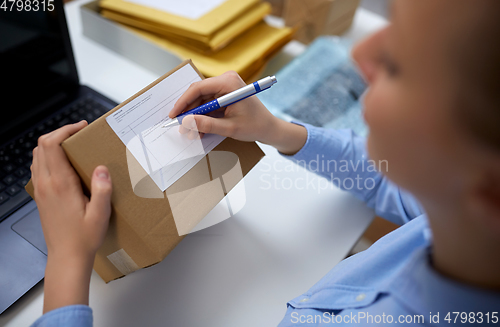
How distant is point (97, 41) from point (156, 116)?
0.56m

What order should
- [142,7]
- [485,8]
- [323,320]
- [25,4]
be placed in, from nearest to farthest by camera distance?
[485,8]
[323,320]
[25,4]
[142,7]

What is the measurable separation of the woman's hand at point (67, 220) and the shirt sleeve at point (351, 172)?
1.06 ft

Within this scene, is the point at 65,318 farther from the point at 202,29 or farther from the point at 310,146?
the point at 202,29

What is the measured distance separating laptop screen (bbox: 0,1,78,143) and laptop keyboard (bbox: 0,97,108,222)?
0.09ft

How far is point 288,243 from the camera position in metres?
0.51

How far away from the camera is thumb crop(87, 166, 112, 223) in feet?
1.13

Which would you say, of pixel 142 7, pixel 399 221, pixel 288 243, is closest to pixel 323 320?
pixel 288 243

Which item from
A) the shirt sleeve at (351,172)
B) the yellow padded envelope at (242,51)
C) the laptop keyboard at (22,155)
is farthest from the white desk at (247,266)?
the yellow padded envelope at (242,51)

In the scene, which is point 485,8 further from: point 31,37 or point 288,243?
point 31,37

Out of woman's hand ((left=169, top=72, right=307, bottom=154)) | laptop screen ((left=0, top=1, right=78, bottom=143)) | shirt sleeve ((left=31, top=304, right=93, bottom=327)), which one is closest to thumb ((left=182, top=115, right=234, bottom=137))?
woman's hand ((left=169, top=72, right=307, bottom=154))

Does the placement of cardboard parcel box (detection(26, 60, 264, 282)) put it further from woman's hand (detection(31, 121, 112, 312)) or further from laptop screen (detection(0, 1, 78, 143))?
laptop screen (detection(0, 1, 78, 143))

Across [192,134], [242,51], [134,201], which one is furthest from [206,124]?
[242,51]

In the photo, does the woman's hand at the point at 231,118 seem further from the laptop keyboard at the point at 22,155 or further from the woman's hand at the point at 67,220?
the laptop keyboard at the point at 22,155

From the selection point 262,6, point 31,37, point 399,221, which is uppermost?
point 31,37
